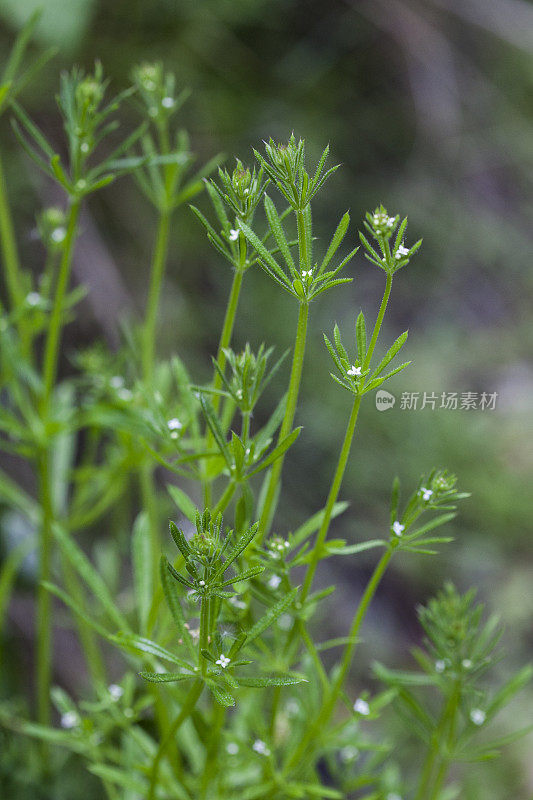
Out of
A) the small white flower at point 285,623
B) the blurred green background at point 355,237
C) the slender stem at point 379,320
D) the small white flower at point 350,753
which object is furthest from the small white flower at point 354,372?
the blurred green background at point 355,237

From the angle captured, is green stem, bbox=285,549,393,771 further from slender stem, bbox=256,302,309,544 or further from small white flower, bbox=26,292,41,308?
small white flower, bbox=26,292,41,308

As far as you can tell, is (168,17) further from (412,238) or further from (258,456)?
(258,456)

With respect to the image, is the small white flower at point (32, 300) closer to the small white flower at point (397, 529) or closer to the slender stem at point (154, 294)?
the slender stem at point (154, 294)

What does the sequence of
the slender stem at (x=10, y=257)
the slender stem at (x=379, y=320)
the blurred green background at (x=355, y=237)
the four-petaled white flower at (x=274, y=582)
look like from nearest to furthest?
the slender stem at (x=379, y=320) → the four-petaled white flower at (x=274, y=582) → the slender stem at (x=10, y=257) → the blurred green background at (x=355, y=237)

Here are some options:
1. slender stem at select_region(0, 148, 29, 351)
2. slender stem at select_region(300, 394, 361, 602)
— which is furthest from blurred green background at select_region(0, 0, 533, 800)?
slender stem at select_region(300, 394, 361, 602)

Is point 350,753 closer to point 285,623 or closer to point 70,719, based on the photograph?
point 285,623

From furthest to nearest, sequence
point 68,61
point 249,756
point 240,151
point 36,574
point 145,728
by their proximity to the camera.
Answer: point 240,151 < point 68,61 < point 36,574 < point 145,728 < point 249,756

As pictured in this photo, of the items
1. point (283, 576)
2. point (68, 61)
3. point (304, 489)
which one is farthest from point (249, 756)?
point (68, 61)
